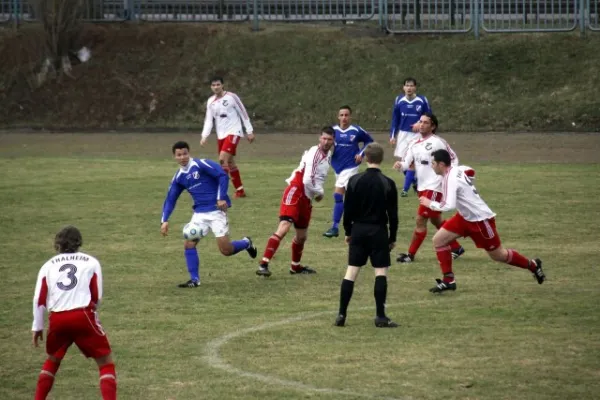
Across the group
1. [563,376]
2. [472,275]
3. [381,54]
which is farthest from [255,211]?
[381,54]

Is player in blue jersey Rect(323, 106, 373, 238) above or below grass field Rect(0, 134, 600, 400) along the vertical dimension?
above

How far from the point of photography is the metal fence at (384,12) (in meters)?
37.9

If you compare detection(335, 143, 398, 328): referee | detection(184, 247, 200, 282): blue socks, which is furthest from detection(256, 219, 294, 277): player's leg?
detection(335, 143, 398, 328): referee

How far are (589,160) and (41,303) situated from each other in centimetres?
2124

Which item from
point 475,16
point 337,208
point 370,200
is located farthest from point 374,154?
point 475,16

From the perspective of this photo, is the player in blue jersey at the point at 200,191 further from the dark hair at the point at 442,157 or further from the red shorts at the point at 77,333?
the red shorts at the point at 77,333

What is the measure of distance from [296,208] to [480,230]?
9.48 ft

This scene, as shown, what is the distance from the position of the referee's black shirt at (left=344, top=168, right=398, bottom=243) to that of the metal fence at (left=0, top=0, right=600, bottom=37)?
84.4ft

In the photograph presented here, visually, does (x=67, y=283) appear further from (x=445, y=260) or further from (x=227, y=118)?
(x=227, y=118)

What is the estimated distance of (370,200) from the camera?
42.7ft

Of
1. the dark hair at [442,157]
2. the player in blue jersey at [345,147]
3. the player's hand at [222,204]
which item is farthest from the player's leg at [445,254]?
the player in blue jersey at [345,147]

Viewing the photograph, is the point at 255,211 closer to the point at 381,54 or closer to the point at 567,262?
the point at 567,262

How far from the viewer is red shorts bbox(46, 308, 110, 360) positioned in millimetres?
9864

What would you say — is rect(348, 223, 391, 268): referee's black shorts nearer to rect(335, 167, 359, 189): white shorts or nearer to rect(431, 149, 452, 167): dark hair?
rect(431, 149, 452, 167): dark hair
